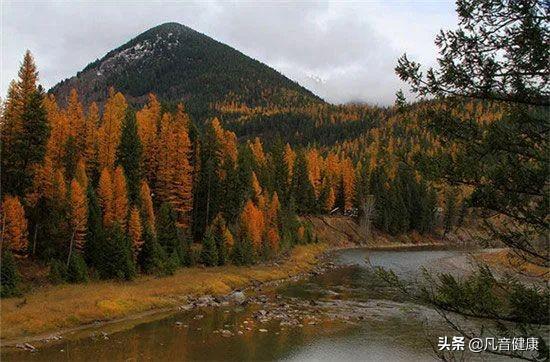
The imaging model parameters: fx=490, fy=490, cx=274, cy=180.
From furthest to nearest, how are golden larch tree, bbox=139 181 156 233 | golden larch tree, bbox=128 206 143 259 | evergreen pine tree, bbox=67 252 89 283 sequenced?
golden larch tree, bbox=139 181 156 233 < golden larch tree, bbox=128 206 143 259 < evergreen pine tree, bbox=67 252 89 283

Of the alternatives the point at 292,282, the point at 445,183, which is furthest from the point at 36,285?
the point at 445,183

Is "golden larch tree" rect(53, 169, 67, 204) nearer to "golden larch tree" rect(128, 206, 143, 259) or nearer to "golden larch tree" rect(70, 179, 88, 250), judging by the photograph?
"golden larch tree" rect(70, 179, 88, 250)

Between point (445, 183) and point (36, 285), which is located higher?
point (445, 183)

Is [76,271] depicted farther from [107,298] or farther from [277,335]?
[277,335]

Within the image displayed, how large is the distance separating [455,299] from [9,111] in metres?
51.8

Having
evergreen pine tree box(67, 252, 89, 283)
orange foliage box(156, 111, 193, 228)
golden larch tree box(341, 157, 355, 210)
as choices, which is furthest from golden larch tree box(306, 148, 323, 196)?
evergreen pine tree box(67, 252, 89, 283)

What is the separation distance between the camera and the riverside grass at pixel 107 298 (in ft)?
119

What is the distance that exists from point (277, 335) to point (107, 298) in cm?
1645

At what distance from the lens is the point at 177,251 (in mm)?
60781

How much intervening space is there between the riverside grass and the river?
10.0 ft

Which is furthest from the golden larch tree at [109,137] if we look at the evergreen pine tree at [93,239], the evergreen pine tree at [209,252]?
the evergreen pine tree at [209,252]

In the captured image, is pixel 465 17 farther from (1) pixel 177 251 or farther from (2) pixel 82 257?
(1) pixel 177 251

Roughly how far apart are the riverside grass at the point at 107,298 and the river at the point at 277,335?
10.0ft

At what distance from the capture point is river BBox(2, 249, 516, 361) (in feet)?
105
